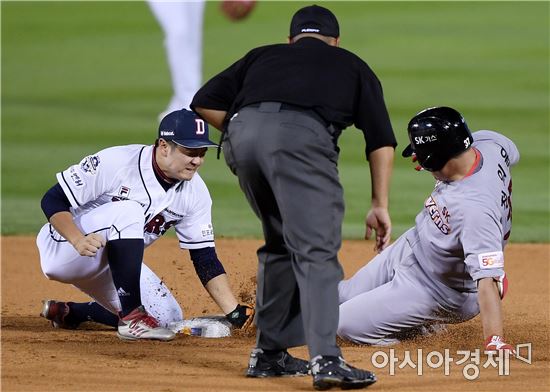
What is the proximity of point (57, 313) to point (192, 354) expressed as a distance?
1099 millimetres

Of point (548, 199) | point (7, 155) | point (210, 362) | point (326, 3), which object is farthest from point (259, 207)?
point (326, 3)

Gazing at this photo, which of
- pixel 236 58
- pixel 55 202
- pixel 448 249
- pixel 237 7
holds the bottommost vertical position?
pixel 448 249

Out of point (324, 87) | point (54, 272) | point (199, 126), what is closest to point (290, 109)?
point (324, 87)

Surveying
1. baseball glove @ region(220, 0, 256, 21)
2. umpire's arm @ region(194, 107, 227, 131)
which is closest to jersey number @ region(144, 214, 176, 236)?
umpire's arm @ region(194, 107, 227, 131)

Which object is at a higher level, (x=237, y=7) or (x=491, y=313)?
(x=237, y=7)

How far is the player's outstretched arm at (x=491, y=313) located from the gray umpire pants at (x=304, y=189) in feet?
2.62

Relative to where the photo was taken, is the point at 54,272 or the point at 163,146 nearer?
the point at 163,146

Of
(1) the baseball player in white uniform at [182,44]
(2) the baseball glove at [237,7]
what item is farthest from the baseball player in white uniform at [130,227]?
(2) the baseball glove at [237,7]

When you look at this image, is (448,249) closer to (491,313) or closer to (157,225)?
(491,313)

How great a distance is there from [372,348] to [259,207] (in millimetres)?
1213

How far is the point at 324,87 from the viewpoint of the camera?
4.30m

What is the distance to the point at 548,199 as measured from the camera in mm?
10500

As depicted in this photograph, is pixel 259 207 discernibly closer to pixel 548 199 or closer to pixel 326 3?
pixel 548 199

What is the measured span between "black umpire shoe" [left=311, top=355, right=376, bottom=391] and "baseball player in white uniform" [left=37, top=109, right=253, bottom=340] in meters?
1.37
